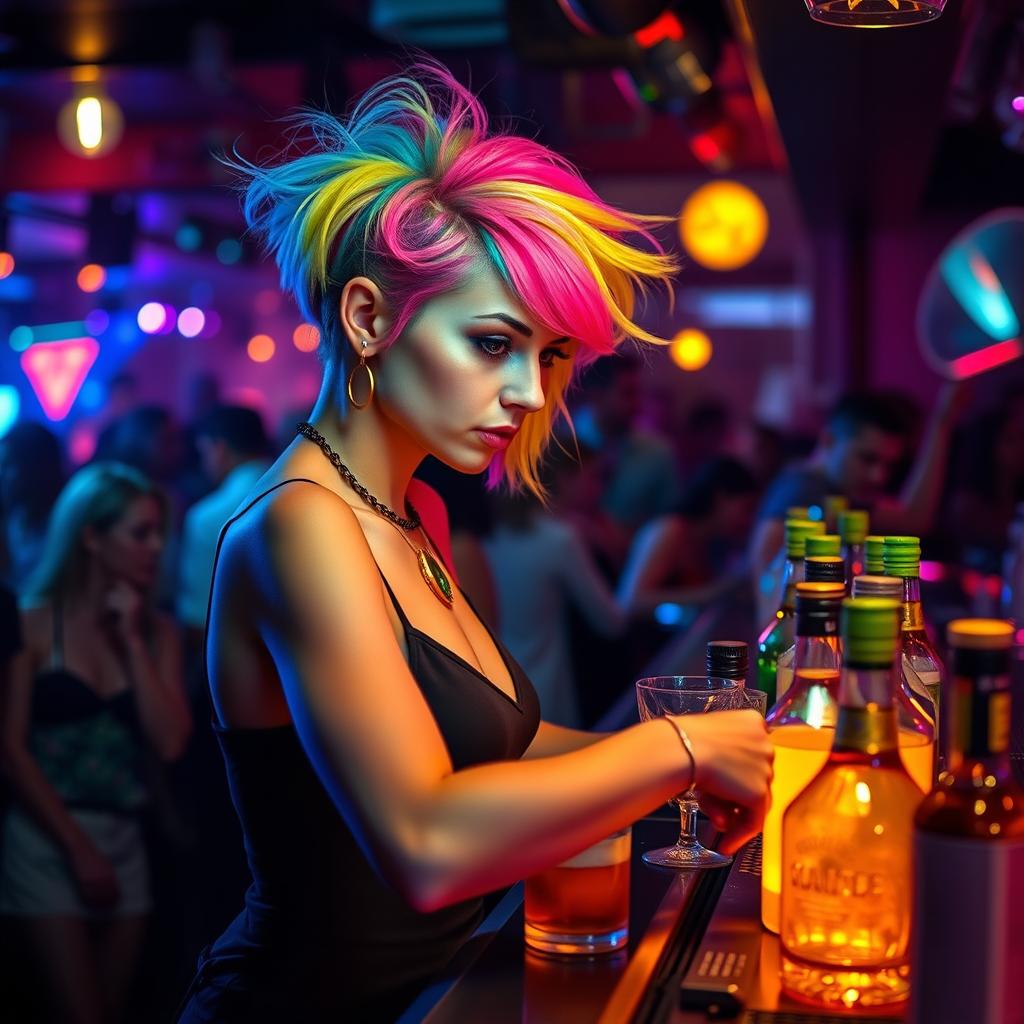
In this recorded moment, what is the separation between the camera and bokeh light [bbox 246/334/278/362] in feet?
56.4

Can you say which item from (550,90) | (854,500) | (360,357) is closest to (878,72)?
(854,500)

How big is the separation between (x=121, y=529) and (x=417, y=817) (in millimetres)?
2284

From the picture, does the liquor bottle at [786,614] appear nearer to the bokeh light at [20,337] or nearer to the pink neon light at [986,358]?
the pink neon light at [986,358]

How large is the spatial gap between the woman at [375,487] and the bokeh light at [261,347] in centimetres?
1618

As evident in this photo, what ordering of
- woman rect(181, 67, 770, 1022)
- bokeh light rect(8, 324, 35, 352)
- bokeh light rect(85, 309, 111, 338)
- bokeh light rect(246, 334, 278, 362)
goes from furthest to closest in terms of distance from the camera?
bokeh light rect(246, 334, 278, 362), bokeh light rect(85, 309, 111, 338), bokeh light rect(8, 324, 35, 352), woman rect(181, 67, 770, 1022)

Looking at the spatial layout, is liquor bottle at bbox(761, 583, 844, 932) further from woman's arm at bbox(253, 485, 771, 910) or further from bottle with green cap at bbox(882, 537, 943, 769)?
bottle with green cap at bbox(882, 537, 943, 769)

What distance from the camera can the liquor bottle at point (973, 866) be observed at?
0.76m

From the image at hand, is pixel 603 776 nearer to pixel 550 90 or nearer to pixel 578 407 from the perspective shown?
pixel 550 90

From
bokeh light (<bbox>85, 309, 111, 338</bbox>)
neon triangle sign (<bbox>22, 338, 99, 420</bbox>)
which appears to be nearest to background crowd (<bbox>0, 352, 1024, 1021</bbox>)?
neon triangle sign (<bbox>22, 338, 99, 420</bbox>)

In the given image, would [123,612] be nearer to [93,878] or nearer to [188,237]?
[93,878]

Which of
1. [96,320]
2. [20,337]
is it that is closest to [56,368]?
[20,337]

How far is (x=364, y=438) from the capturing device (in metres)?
1.33

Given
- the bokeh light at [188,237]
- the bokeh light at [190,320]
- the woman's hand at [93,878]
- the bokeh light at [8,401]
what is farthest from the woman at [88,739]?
the bokeh light at [190,320]

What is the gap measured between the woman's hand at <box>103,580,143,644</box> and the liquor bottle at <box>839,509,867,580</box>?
70.4 inches
